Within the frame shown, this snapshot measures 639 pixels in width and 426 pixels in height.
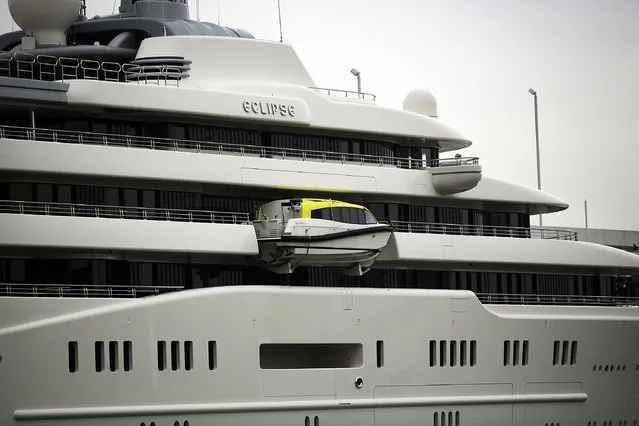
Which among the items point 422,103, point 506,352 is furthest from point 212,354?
point 422,103

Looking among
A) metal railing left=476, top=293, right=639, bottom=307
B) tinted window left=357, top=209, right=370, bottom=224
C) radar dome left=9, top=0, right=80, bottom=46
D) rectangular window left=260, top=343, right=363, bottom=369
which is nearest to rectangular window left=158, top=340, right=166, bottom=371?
rectangular window left=260, top=343, right=363, bottom=369

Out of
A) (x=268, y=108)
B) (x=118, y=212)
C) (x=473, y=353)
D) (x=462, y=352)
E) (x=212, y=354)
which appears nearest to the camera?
(x=212, y=354)

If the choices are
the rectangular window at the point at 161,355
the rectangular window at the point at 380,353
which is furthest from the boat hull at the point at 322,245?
the rectangular window at the point at 161,355

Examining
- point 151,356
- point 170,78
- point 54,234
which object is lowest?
point 151,356

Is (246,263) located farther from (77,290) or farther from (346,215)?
(77,290)

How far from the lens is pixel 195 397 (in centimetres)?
3709

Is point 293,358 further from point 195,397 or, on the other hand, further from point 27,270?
point 27,270

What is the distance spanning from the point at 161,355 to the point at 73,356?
7.57ft

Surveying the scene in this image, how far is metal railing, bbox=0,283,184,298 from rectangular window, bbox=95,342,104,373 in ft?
5.74

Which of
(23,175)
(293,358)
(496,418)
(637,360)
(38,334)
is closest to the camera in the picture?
(38,334)

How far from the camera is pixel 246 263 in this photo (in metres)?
40.4

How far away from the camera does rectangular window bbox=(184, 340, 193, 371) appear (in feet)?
122

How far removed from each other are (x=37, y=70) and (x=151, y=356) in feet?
31.6

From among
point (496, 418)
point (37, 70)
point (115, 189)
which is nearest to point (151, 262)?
point (115, 189)
